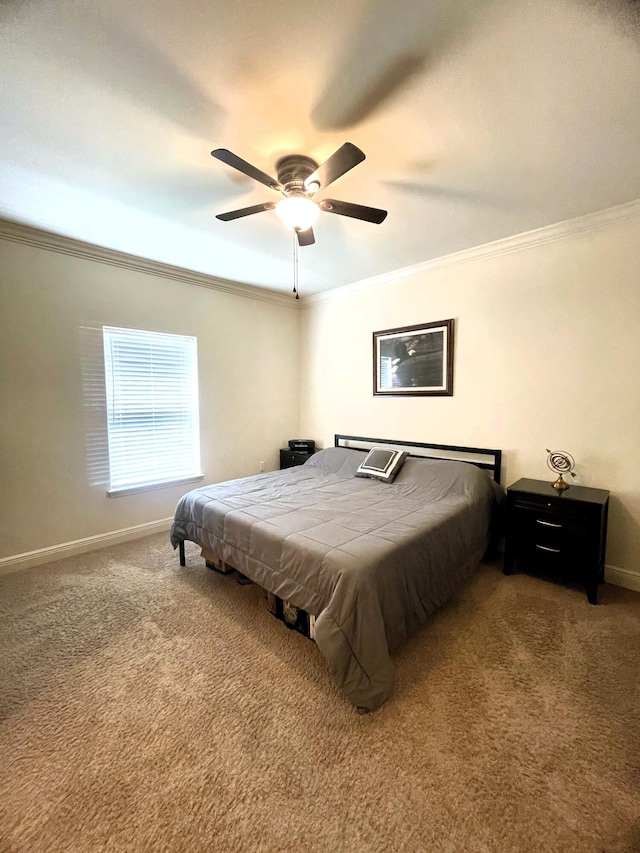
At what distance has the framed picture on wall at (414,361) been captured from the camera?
131 inches

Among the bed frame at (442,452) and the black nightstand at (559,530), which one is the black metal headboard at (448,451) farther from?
the black nightstand at (559,530)

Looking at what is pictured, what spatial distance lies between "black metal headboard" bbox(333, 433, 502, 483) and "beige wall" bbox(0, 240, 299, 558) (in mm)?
1607

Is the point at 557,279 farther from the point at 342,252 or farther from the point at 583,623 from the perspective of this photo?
the point at 583,623

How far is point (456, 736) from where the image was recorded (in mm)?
1425

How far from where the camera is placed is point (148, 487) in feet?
11.4

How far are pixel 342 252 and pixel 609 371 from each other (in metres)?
2.29

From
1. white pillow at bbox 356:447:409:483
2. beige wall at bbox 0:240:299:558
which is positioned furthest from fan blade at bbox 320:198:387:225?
beige wall at bbox 0:240:299:558

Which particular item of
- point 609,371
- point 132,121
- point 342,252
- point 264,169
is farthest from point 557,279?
point 132,121

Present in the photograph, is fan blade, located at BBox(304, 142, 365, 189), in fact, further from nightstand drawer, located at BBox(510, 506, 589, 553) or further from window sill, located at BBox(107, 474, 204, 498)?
window sill, located at BBox(107, 474, 204, 498)

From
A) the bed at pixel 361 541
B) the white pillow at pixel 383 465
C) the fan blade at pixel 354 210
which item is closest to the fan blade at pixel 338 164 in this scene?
the fan blade at pixel 354 210

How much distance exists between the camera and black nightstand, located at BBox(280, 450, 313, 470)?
4.38m

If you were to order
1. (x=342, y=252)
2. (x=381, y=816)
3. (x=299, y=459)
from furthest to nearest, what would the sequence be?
(x=299, y=459) < (x=342, y=252) < (x=381, y=816)

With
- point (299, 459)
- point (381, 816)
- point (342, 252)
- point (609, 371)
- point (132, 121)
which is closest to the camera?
point (381, 816)

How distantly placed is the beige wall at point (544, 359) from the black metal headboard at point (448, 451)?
68mm
